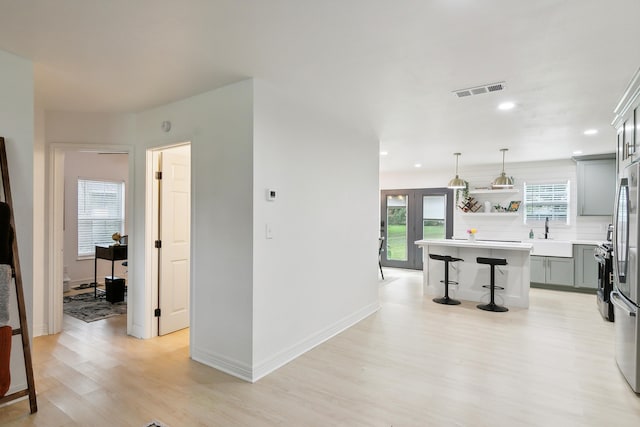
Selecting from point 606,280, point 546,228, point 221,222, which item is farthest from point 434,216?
point 221,222

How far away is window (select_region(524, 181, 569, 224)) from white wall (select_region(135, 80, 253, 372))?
6.63 meters

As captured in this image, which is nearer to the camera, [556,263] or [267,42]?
[267,42]

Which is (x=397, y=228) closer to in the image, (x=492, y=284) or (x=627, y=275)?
(x=492, y=284)

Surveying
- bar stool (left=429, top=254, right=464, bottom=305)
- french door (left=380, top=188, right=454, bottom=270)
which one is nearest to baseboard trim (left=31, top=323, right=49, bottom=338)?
bar stool (left=429, top=254, right=464, bottom=305)

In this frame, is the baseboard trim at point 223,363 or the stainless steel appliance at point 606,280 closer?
the baseboard trim at point 223,363

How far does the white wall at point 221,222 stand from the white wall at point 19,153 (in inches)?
47.1

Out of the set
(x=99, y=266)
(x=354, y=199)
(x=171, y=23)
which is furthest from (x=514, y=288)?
(x=99, y=266)

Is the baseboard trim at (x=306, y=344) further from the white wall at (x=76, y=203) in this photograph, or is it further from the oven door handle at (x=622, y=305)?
the white wall at (x=76, y=203)

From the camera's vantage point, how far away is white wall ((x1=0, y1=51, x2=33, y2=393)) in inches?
101

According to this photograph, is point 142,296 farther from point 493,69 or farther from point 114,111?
point 493,69

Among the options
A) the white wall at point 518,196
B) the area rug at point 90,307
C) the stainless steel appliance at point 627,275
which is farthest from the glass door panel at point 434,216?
the area rug at point 90,307

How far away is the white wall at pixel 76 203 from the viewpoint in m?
6.38

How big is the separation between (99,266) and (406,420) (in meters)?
6.46

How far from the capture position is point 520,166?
24.7 feet
